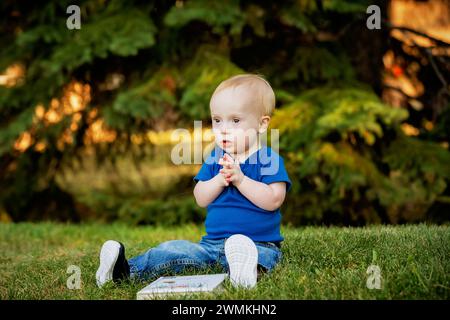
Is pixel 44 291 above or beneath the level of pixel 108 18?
beneath

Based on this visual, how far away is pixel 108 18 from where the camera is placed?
7.06 meters

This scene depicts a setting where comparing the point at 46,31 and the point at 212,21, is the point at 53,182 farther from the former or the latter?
the point at 212,21

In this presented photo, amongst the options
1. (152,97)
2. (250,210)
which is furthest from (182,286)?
(152,97)

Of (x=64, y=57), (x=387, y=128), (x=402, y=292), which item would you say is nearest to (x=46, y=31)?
(x=64, y=57)

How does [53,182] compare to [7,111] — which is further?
[53,182]

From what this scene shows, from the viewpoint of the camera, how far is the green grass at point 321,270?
9.63 feet

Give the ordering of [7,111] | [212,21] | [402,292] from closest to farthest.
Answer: [402,292] < [212,21] < [7,111]

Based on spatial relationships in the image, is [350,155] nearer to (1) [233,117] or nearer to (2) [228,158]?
(1) [233,117]

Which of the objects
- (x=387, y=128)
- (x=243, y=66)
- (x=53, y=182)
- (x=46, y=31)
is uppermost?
(x=46, y=31)

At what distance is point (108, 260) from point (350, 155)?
383 cm

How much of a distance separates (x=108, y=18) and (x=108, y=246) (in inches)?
168

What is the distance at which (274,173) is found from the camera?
3598 mm

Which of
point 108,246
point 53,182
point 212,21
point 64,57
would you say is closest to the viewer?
point 108,246

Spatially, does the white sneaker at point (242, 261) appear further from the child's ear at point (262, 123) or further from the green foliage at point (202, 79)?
the green foliage at point (202, 79)
